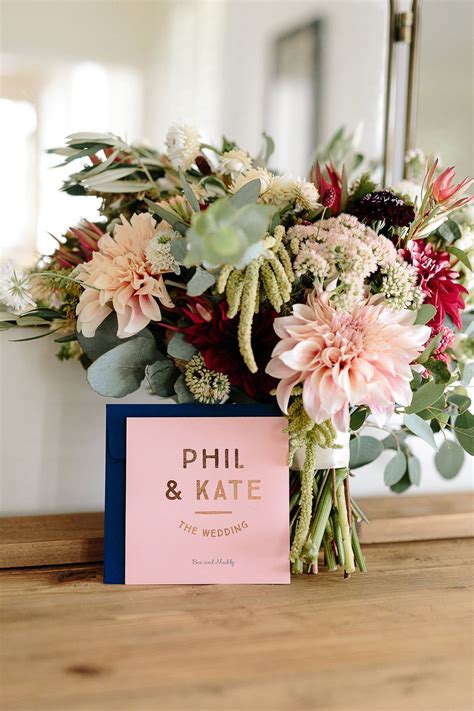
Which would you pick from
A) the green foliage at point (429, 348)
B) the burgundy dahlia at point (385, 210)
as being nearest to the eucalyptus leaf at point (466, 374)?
the green foliage at point (429, 348)

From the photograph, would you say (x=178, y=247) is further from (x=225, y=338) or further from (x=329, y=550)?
(x=329, y=550)

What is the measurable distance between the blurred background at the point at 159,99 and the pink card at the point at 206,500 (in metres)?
0.20

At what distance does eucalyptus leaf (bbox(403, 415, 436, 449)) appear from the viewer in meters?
0.77

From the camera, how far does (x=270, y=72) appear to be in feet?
4.36

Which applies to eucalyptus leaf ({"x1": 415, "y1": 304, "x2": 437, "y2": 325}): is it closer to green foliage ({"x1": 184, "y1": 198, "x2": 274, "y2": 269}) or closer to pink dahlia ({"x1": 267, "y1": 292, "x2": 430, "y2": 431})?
pink dahlia ({"x1": 267, "y1": 292, "x2": 430, "y2": 431})

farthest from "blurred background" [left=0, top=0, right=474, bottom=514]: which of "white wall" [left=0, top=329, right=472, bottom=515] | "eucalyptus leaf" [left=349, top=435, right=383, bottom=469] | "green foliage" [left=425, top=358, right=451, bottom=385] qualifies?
"green foliage" [left=425, top=358, right=451, bottom=385]

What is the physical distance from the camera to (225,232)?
0.55m

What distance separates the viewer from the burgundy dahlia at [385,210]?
71 cm

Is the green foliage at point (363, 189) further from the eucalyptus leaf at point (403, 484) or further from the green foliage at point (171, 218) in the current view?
the eucalyptus leaf at point (403, 484)

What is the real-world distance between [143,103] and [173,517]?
75 cm

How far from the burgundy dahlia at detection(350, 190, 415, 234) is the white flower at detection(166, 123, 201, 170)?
240mm

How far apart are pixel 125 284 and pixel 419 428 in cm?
37

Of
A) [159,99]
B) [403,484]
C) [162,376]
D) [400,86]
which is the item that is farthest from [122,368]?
[400,86]

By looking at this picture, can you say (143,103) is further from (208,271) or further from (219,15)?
(208,271)
